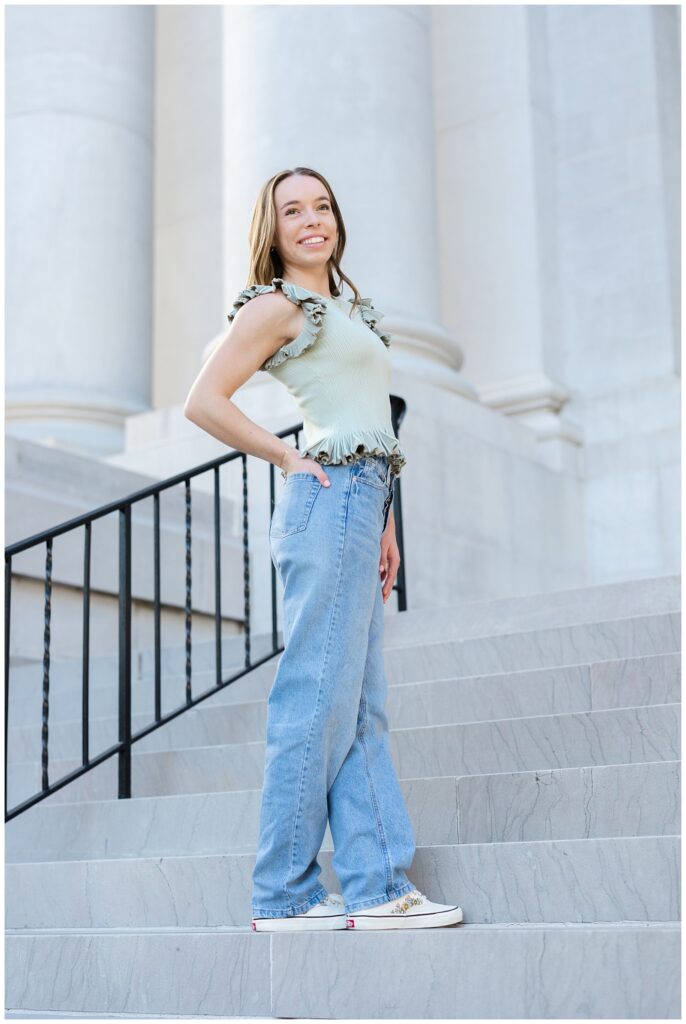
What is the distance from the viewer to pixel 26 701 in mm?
7191

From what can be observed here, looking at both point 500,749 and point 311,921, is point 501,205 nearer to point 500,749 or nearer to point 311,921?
point 500,749

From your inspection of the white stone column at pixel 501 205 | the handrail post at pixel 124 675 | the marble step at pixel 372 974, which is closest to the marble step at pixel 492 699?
the handrail post at pixel 124 675

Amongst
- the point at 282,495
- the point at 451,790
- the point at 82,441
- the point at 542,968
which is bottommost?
the point at 542,968

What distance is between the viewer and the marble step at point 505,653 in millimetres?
5484

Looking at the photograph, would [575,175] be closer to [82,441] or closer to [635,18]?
[635,18]

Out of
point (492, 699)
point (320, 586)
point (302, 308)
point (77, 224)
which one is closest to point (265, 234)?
point (302, 308)

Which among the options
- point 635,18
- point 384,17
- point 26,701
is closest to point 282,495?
point 26,701

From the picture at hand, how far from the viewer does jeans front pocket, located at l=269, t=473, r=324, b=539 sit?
3.46 m

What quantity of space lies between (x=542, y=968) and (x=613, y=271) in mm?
9059

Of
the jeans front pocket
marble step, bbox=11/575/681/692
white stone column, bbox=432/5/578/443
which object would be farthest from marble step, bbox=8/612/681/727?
white stone column, bbox=432/5/578/443

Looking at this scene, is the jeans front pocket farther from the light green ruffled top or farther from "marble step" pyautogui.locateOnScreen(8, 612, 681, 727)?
"marble step" pyautogui.locateOnScreen(8, 612, 681, 727)

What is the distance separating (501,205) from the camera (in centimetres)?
1177

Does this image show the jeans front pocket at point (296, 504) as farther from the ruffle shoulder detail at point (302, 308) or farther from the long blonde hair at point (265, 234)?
the long blonde hair at point (265, 234)

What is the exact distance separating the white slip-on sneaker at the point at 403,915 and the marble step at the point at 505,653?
6.88 feet
